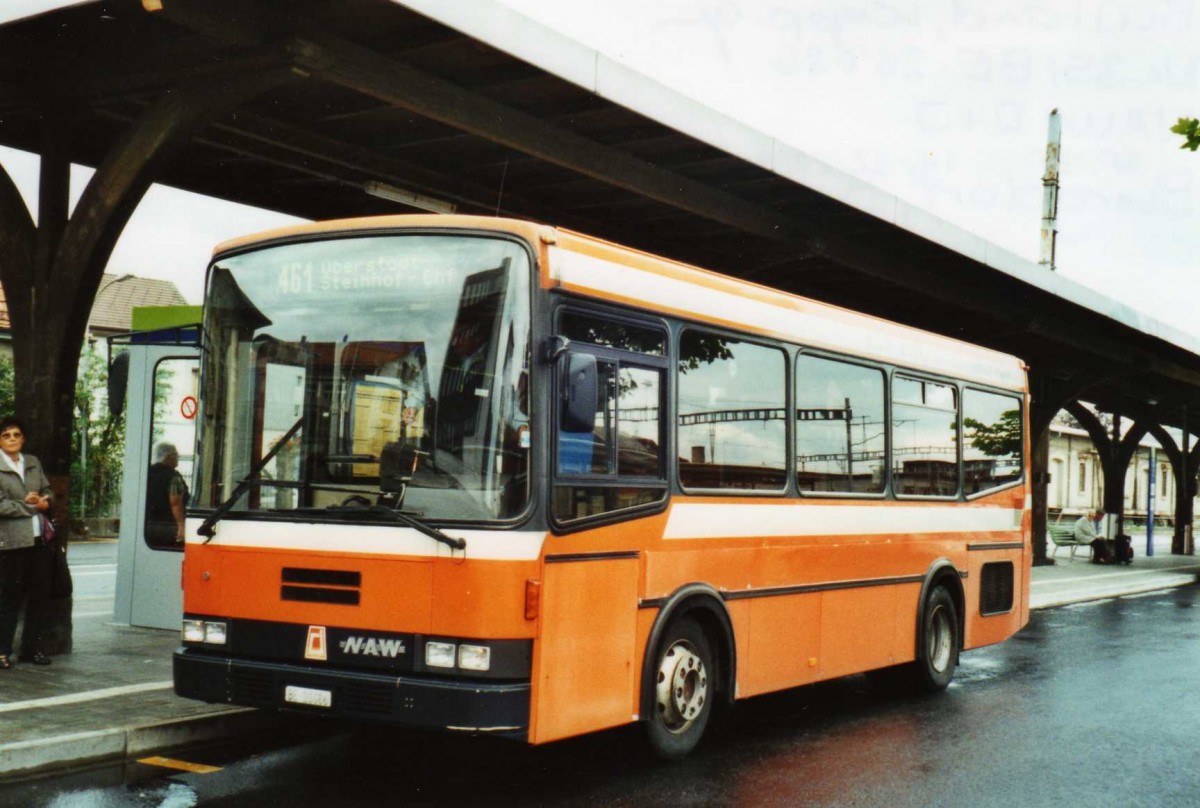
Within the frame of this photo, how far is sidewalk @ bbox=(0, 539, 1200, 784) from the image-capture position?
684cm

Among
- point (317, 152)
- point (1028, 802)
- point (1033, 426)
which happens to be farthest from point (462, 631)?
point (1033, 426)

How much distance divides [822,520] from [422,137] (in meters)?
5.46

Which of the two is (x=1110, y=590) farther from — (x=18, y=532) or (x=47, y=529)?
(x=18, y=532)

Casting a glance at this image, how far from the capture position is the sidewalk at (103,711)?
269 inches

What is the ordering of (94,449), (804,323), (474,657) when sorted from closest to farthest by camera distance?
(474,657), (804,323), (94,449)

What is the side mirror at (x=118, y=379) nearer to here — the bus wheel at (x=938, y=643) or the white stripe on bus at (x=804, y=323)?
the white stripe on bus at (x=804, y=323)

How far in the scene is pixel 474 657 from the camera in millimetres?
6152

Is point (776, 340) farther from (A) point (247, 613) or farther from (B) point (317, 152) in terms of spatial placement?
(B) point (317, 152)

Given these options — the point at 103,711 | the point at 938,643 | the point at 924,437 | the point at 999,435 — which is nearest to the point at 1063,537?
the point at 999,435

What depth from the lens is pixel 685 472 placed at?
7559mm

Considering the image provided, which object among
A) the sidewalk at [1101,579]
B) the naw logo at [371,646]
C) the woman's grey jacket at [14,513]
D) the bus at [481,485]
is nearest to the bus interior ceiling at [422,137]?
the woman's grey jacket at [14,513]

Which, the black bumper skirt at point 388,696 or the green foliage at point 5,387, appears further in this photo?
the green foliage at point 5,387

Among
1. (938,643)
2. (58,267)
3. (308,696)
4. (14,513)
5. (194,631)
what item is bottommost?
(938,643)

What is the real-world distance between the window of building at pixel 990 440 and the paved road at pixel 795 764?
1.91 metres
